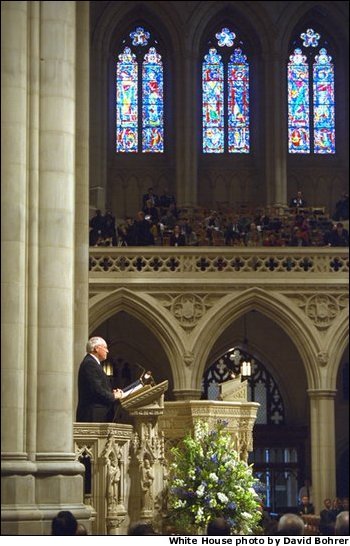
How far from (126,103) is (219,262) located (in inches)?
326

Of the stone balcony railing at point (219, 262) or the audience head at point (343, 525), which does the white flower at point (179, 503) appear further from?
the stone balcony railing at point (219, 262)

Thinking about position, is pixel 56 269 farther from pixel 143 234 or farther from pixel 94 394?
pixel 143 234

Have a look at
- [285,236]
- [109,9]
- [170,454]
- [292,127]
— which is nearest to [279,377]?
[285,236]

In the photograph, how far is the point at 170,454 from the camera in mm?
13586

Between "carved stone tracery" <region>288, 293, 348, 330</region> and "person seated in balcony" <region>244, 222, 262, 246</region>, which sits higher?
"person seated in balcony" <region>244, 222, 262, 246</region>

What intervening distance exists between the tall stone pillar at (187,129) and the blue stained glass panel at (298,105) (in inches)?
118

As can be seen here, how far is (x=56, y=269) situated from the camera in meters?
12.7

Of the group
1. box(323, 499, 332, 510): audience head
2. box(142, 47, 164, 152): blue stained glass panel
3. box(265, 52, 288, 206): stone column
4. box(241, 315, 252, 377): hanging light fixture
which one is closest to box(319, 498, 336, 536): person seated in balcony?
box(323, 499, 332, 510): audience head

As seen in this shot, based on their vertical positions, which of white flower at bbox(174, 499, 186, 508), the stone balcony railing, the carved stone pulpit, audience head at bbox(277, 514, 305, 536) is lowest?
white flower at bbox(174, 499, 186, 508)

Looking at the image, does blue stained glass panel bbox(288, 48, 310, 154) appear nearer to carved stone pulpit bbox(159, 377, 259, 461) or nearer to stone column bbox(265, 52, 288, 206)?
stone column bbox(265, 52, 288, 206)

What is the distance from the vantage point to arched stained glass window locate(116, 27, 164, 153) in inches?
1433

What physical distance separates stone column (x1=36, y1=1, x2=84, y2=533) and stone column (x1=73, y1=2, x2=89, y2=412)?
4867 mm

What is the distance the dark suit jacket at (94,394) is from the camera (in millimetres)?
12094

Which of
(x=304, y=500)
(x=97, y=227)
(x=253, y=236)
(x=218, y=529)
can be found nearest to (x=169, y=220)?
(x=97, y=227)
